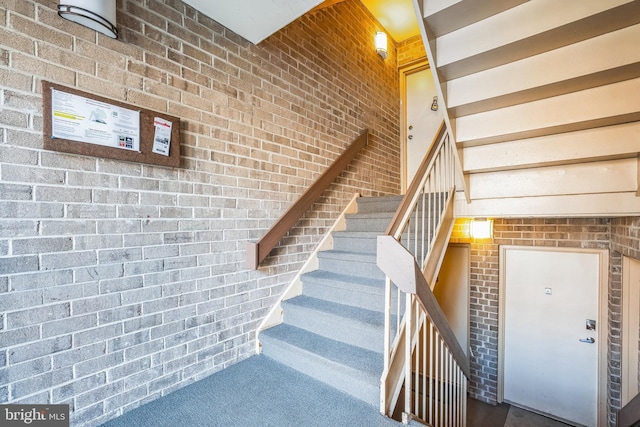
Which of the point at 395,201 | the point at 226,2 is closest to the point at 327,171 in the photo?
the point at 395,201

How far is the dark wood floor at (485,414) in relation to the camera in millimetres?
3281

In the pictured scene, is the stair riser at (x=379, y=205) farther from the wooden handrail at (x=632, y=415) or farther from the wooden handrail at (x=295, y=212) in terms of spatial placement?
the wooden handrail at (x=632, y=415)

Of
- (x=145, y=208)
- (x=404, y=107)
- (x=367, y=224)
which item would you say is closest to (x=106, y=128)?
(x=145, y=208)

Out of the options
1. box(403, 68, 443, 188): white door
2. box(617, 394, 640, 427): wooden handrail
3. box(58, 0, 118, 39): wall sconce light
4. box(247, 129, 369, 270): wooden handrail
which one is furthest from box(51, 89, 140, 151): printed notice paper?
box(403, 68, 443, 188): white door

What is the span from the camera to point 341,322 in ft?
6.98

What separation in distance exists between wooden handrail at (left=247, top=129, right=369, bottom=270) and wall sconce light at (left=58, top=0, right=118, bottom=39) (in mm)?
1475

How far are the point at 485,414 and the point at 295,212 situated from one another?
3401mm

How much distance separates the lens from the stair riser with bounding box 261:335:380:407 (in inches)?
66.5

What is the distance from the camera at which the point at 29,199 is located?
51.7 inches

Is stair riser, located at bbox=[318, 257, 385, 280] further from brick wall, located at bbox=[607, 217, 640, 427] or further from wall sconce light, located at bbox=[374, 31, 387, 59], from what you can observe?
wall sconce light, located at bbox=[374, 31, 387, 59]

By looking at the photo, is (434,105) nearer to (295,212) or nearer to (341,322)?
(295,212)

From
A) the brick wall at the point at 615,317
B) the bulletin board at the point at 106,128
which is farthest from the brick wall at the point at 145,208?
the brick wall at the point at 615,317

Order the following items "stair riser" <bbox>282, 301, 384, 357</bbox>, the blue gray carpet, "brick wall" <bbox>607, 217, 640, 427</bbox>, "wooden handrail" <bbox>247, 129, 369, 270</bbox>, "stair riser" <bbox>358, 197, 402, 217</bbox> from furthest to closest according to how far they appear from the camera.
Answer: "stair riser" <bbox>358, 197, 402, 217</bbox> < "brick wall" <bbox>607, 217, 640, 427</bbox> < "wooden handrail" <bbox>247, 129, 369, 270</bbox> < "stair riser" <bbox>282, 301, 384, 357</bbox> < the blue gray carpet

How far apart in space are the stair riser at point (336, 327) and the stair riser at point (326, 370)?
0.25 metres
